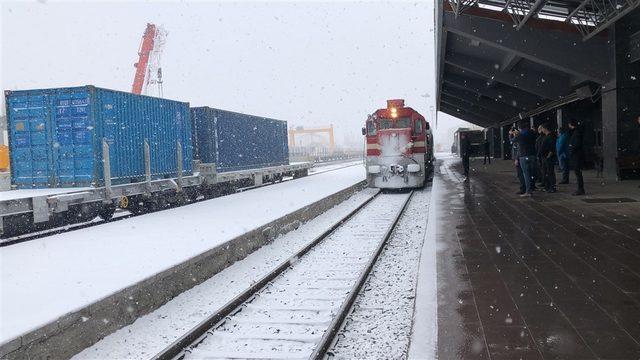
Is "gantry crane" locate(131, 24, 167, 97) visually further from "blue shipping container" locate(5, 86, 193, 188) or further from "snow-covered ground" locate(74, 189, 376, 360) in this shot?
"snow-covered ground" locate(74, 189, 376, 360)

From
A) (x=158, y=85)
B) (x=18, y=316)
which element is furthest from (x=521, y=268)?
(x=158, y=85)

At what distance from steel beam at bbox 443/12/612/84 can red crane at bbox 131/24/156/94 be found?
72.5 ft

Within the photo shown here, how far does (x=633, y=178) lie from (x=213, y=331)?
1454cm

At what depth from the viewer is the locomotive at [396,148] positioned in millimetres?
17219

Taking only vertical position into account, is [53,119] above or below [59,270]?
above

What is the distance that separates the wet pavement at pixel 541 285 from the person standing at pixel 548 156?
3.02 m

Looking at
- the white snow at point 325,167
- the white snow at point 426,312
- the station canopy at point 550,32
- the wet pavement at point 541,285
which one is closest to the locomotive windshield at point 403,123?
the station canopy at point 550,32

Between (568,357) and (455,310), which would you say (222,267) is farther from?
(568,357)

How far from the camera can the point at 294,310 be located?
5281 millimetres

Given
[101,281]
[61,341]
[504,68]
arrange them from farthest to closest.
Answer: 1. [504,68]
2. [101,281]
3. [61,341]

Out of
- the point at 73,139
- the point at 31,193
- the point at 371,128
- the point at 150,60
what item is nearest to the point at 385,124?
the point at 371,128

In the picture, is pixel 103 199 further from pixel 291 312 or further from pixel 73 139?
pixel 291 312

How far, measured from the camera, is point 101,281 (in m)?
5.59

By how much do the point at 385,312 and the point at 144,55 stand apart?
3109cm
